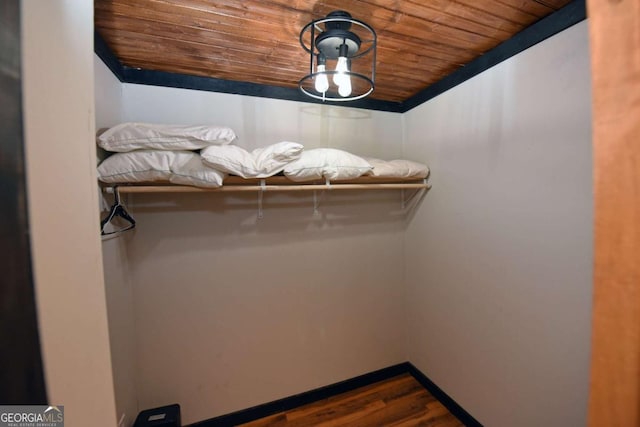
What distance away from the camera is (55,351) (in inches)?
16.8

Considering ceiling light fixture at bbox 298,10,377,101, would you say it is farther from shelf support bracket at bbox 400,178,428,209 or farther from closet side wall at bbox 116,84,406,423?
shelf support bracket at bbox 400,178,428,209

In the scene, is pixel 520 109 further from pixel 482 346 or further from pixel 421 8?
pixel 482 346

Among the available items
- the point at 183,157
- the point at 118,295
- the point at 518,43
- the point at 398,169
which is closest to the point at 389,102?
the point at 398,169

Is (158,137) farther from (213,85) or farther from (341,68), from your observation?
(341,68)

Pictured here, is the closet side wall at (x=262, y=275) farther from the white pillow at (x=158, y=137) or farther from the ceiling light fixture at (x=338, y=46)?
the ceiling light fixture at (x=338, y=46)

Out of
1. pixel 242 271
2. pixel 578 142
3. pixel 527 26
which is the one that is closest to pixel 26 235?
pixel 242 271

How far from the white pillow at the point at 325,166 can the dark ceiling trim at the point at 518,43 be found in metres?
0.88

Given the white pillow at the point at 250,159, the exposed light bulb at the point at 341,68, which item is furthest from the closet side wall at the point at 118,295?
the exposed light bulb at the point at 341,68

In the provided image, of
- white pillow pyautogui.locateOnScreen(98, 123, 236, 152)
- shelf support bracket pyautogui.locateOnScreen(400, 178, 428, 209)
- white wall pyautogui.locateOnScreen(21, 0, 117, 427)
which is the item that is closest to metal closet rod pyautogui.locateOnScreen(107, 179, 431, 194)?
shelf support bracket pyautogui.locateOnScreen(400, 178, 428, 209)

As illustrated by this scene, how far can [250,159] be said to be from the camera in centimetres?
142

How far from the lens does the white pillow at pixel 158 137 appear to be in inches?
49.6

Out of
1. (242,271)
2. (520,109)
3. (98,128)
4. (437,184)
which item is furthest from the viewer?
(437,184)

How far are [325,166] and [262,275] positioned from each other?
96 cm

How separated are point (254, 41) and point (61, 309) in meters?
1.45
